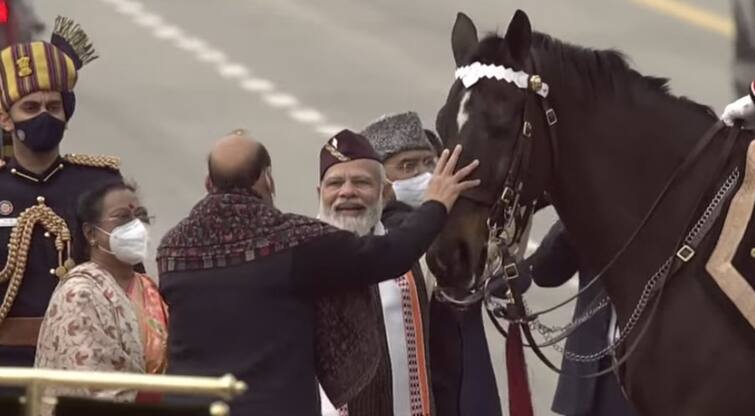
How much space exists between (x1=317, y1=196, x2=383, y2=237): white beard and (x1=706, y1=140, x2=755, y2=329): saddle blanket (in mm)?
1502

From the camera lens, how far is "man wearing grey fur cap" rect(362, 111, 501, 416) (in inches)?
445

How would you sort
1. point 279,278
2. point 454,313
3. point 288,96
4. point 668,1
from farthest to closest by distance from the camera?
point 668,1
point 288,96
point 454,313
point 279,278

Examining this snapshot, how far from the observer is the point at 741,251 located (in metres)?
9.78

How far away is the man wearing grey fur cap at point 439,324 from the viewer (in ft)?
37.1

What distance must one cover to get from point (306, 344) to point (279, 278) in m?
0.29

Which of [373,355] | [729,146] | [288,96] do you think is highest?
[288,96]

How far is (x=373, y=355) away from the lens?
32.6 ft

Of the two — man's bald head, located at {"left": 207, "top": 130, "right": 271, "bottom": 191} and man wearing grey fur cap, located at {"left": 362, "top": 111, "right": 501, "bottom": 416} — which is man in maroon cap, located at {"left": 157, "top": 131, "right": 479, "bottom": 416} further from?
man wearing grey fur cap, located at {"left": 362, "top": 111, "right": 501, "bottom": 416}

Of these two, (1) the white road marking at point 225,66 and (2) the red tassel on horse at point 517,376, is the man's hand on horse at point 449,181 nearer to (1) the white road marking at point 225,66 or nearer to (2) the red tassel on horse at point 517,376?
(2) the red tassel on horse at point 517,376

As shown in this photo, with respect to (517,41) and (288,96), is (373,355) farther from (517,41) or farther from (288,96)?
(288,96)

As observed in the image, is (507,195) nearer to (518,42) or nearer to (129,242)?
(518,42)

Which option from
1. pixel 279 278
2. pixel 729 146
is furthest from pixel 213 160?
pixel 729 146

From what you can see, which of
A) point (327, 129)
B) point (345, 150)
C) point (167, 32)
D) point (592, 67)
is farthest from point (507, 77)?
point (167, 32)

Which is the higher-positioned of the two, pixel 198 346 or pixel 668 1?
pixel 668 1
